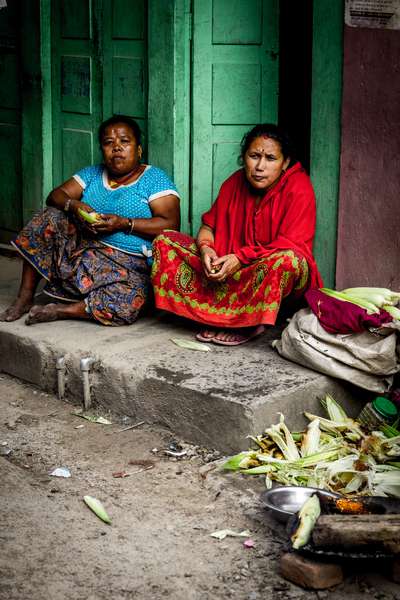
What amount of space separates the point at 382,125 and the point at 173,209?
134 centimetres

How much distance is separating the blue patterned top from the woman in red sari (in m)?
0.31

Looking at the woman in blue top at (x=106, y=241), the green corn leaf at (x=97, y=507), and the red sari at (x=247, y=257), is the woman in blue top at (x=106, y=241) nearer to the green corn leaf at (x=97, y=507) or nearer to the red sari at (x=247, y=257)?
the red sari at (x=247, y=257)

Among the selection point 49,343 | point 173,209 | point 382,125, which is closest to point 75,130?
point 173,209

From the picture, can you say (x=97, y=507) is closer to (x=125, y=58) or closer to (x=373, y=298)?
(x=373, y=298)

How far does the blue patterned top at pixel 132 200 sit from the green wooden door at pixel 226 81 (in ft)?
1.48

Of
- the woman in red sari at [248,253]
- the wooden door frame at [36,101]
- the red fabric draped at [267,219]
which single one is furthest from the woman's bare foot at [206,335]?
the wooden door frame at [36,101]

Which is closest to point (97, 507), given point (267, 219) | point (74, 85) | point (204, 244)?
point (204, 244)

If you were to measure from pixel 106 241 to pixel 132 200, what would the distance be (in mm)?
290

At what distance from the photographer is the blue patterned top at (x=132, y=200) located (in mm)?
5527

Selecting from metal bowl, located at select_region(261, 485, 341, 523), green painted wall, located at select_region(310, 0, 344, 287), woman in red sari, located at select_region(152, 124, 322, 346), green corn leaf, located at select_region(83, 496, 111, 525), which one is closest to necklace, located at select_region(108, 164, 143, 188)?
woman in red sari, located at select_region(152, 124, 322, 346)

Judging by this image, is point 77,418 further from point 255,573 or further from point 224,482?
point 255,573

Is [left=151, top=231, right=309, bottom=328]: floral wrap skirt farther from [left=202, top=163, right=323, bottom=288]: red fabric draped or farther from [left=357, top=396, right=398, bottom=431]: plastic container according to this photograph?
[left=357, top=396, right=398, bottom=431]: plastic container

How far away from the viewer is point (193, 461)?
4277 millimetres

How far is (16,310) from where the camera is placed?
562cm
